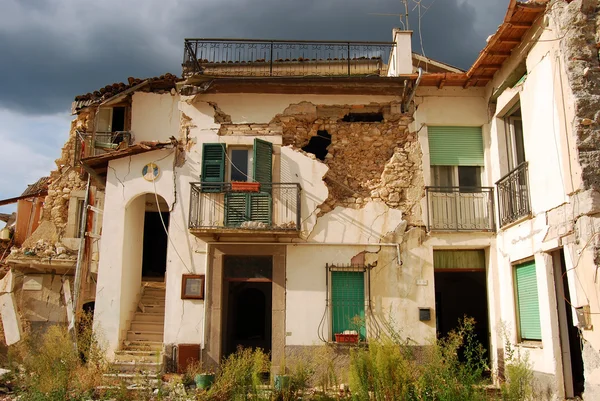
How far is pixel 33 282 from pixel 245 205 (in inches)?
314

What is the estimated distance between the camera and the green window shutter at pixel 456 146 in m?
13.4

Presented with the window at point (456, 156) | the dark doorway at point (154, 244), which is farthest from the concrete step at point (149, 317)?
the window at point (456, 156)

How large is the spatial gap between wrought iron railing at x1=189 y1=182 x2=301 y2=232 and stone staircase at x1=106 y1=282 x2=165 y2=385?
2.92 metres

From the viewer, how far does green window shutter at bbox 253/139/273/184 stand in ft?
42.7

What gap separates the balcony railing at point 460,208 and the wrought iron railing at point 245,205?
10.4 ft

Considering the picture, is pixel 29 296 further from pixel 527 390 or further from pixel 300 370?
pixel 527 390

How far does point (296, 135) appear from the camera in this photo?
13.7m

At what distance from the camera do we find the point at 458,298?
1619 cm

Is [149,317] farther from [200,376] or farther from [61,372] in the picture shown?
[61,372]

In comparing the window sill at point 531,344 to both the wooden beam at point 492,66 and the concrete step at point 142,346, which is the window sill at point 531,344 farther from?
the concrete step at point 142,346

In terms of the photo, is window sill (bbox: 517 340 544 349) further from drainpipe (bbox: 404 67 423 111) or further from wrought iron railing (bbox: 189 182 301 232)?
drainpipe (bbox: 404 67 423 111)

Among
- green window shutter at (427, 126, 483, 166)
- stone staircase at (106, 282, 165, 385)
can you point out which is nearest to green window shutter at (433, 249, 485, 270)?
green window shutter at (427, 126, 483, 166)

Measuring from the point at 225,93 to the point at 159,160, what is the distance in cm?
228

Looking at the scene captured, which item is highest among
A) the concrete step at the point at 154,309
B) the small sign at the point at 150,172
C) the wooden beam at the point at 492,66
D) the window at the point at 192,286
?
the wooden beam at the point at 492,66
